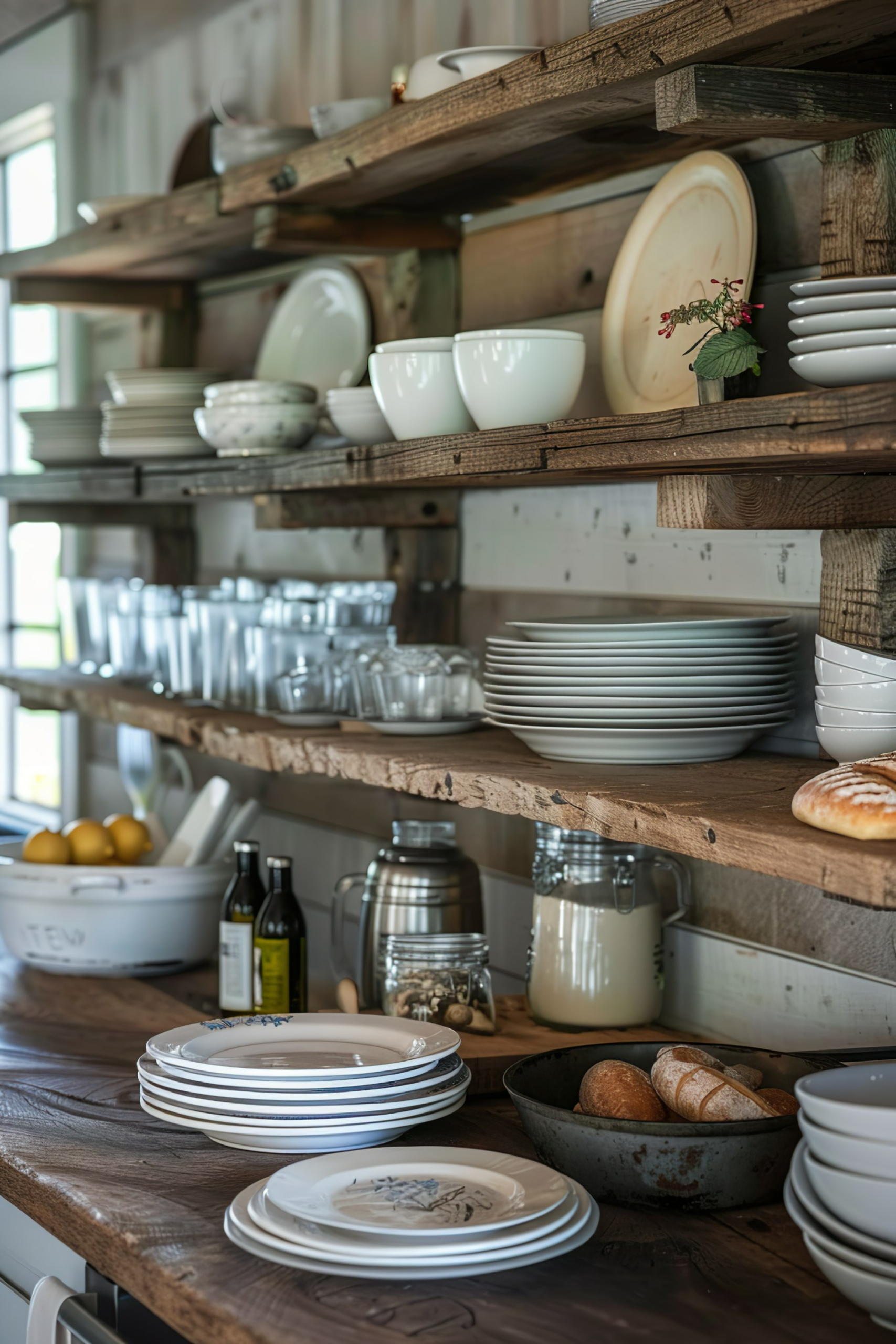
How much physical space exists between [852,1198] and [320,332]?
5.09ft

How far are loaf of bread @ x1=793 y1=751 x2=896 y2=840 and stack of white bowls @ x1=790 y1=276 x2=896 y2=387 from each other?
28cm

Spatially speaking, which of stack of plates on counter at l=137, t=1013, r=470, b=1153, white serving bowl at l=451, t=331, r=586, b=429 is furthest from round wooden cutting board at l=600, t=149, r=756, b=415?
stack of plates on counter at l=137, t=1013, r=470, b=1153

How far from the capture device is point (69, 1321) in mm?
1274

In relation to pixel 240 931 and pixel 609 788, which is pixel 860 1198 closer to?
pixel 609 788

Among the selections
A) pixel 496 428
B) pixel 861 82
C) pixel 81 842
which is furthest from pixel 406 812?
pixel 861 82

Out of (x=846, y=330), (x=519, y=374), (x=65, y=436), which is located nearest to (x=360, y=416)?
(x=519, y=374)

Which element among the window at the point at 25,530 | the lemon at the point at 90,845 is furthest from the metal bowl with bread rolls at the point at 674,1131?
the window at the point at 25,530

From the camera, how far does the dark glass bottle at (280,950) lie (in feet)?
5.95

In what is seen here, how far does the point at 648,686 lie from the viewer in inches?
52.9

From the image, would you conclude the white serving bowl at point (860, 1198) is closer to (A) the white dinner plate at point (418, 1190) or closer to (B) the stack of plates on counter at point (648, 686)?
(A) the white dinner plate at point (418, 1190)

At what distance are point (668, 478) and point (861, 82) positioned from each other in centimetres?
34

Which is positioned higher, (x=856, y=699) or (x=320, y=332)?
(x=320, y=332)

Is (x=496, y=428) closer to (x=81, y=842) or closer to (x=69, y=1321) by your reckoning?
(x=69, y=1321)

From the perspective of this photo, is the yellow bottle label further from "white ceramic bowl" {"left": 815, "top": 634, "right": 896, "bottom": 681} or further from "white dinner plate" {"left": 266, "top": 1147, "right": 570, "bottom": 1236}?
"white ceramic bowl" {"left": 815, "top": 634, "right": 896, "bottom": 681}
